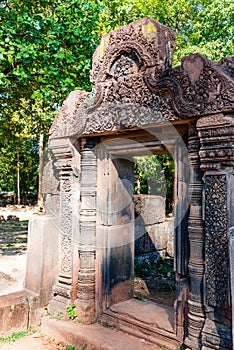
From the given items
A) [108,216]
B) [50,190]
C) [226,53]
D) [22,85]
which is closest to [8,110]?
[22,85]

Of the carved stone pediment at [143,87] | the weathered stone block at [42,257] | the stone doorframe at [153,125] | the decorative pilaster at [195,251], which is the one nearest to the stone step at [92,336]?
the stone doorframe at [153,125]

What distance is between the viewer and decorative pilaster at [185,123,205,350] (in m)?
3.16

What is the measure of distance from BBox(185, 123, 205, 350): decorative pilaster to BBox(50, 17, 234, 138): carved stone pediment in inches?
13.4

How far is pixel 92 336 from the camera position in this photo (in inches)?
150

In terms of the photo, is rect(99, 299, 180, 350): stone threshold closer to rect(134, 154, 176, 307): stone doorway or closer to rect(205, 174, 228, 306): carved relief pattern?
rect(205, 174, 228, 306): carved relief pattern

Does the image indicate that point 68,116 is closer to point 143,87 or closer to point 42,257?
point 143,87

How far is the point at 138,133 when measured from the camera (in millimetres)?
3883

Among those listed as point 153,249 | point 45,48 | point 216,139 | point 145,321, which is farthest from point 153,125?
point 153,249

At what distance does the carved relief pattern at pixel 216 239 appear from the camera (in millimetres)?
2988

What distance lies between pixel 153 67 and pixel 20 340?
3.60 metres

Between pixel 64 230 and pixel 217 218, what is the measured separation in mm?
2162

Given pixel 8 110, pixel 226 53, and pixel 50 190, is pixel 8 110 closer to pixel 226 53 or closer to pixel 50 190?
pixel 50 190

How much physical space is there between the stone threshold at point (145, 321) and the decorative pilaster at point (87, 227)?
31cm

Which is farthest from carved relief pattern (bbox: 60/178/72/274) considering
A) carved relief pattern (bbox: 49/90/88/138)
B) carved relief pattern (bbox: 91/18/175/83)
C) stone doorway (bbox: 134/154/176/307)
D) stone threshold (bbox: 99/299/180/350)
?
stone doorway (bbox: 134/154/176/307)
